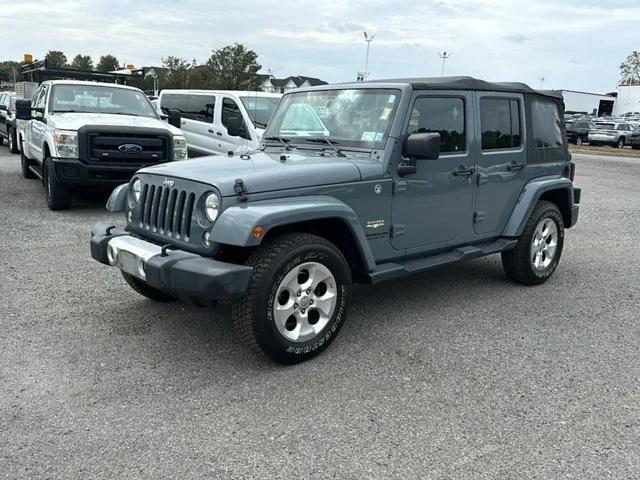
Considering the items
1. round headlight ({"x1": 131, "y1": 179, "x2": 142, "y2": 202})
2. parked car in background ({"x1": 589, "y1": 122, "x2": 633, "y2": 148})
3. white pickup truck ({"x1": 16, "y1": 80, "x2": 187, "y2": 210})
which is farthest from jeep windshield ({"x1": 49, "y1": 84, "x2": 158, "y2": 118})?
parked car in background ({"x1": 589, "y1": 122, "x2": 633, "y2": 148})

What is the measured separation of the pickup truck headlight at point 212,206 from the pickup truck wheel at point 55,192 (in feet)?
18.8

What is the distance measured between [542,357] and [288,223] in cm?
200

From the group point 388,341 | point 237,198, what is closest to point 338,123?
point 237,198

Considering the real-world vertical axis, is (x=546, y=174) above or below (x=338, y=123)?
below

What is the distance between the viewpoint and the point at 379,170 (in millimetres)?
4250

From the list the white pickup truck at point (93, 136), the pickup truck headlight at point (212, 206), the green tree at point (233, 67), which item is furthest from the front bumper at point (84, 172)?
the green tree at point (233, 67)

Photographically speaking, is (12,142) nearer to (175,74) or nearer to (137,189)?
(137,189)

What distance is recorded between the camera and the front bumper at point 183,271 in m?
3.32

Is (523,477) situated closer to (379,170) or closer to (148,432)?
(148,432)

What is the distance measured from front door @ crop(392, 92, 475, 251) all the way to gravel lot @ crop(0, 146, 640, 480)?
0.68 m

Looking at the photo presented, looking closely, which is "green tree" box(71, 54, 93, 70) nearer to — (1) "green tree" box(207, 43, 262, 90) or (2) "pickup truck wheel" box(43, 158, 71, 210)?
(1) "green tree" box(207, 43, 262, 90)

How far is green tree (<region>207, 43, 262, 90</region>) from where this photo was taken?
45281mm

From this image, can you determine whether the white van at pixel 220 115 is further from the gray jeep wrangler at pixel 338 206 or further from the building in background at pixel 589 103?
the building in background at pixel 589 103

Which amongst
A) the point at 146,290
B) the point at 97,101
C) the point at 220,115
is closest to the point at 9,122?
the point at 220,115
